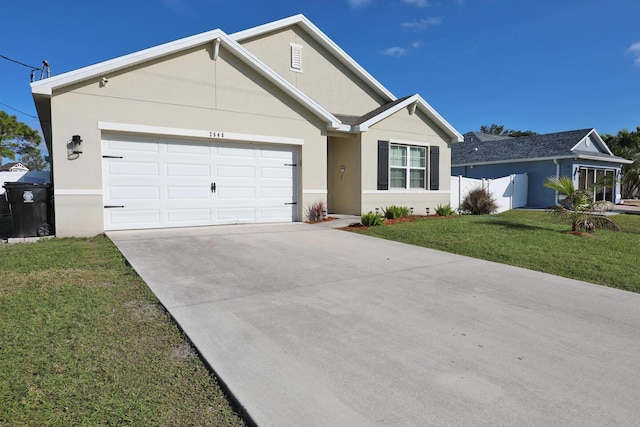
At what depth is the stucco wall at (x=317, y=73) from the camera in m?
14.1

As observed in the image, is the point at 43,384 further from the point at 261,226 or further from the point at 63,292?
the point at 261,226

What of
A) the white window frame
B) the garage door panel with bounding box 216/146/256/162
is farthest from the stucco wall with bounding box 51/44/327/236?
the white window frame

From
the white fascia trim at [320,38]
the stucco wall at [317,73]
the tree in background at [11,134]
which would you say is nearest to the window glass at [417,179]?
the stucco wall at [317,73]

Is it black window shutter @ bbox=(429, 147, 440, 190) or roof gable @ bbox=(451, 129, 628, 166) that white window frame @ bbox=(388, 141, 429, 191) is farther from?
roof gable @ bbox=(451, 129, 628, 166)

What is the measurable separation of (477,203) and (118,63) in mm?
13714

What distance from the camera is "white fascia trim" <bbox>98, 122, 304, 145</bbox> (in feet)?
29.9

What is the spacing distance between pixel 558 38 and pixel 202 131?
1400 centimetres

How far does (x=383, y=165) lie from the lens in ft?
44.9

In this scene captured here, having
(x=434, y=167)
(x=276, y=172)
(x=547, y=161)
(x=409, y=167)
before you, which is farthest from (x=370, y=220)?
(x=547, y=161)

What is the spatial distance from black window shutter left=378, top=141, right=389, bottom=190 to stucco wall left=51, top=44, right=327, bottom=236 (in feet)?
8.02

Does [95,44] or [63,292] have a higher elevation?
[95,44]

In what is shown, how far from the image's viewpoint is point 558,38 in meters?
15.1

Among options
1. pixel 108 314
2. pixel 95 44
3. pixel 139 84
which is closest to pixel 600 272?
pixel 108 314

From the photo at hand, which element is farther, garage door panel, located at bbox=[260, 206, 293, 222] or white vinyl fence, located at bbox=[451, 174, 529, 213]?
white vinyl fence, located at bbox=[451, 174, 529, 213]
